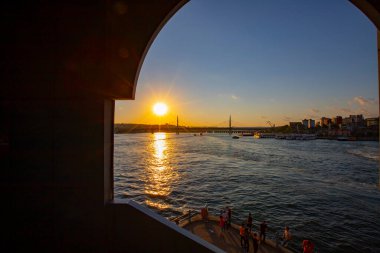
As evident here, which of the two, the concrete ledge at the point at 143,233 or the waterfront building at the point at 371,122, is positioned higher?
the waterfront building at the point at 371,122

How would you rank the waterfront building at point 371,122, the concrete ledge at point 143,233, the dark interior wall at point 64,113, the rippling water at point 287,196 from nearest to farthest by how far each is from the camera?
the concrete ledge at point 143,233
the dark interior wall at point 64,113
the rippling water at point 287,196
the waterfront building at point 371,122

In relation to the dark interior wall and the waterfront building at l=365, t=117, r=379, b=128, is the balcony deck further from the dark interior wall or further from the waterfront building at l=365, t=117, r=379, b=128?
the waterfront building at l=365, t=117, r=379, b=128

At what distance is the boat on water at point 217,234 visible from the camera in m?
10.0

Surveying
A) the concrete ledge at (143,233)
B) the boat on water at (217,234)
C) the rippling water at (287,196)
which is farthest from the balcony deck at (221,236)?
the concrete ledge at (143,233)

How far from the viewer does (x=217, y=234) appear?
35.7 feet

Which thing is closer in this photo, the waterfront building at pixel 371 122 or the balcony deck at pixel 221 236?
the balcony deck at pixel 221 236

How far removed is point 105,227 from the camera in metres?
2.68

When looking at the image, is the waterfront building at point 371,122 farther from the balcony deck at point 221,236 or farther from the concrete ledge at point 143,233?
the concrete ledge at point 143,233

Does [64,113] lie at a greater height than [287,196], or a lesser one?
greater

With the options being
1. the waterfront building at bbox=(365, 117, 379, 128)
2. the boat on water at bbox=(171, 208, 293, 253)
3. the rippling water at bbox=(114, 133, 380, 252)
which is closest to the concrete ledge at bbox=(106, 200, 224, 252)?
the boat on water at bbox=(171, 208, 293, 253)

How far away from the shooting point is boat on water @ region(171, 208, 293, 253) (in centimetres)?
1004

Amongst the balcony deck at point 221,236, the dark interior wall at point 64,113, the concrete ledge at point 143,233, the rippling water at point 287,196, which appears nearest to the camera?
the concrete ledge at point 143,233

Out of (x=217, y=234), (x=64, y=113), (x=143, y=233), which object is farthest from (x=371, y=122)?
(x=64, y=113)

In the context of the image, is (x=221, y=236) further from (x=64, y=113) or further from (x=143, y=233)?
(x=64, y=113)
